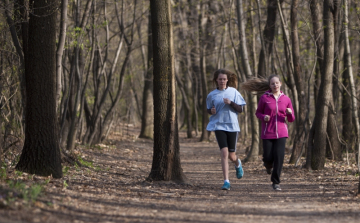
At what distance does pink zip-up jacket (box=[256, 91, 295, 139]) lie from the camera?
30.2ft

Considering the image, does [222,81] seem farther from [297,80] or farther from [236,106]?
[297,80]

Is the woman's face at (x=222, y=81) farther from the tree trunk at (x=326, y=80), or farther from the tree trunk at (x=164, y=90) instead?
the tree trunk at (x=326, y=80)

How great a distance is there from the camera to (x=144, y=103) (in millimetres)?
26031

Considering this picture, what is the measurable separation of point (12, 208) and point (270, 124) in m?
5.03

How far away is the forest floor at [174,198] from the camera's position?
6219 millimetres

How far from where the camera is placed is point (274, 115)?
928 cm

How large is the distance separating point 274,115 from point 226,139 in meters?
0.98

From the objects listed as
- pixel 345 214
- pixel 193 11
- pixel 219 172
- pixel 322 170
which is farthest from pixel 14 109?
pixel 193 11

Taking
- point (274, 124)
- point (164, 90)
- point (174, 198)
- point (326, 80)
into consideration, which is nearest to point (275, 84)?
point (274, 124)

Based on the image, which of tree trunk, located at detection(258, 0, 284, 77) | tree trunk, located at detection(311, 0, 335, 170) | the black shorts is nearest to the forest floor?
the black shorts

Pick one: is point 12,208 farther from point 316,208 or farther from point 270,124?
point 270,124

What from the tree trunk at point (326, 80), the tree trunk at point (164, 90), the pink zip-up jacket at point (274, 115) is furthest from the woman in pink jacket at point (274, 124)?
the tree trunk at point (326, 80)

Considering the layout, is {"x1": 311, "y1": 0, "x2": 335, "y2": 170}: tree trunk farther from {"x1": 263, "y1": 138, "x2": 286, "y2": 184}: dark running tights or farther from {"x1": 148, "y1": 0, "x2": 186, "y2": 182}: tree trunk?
{"x1": 148, "y1": 0, "x2": 186, "y2": 182}: tree trunk

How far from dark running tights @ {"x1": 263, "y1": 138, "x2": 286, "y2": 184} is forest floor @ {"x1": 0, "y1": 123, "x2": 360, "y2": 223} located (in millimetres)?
347
